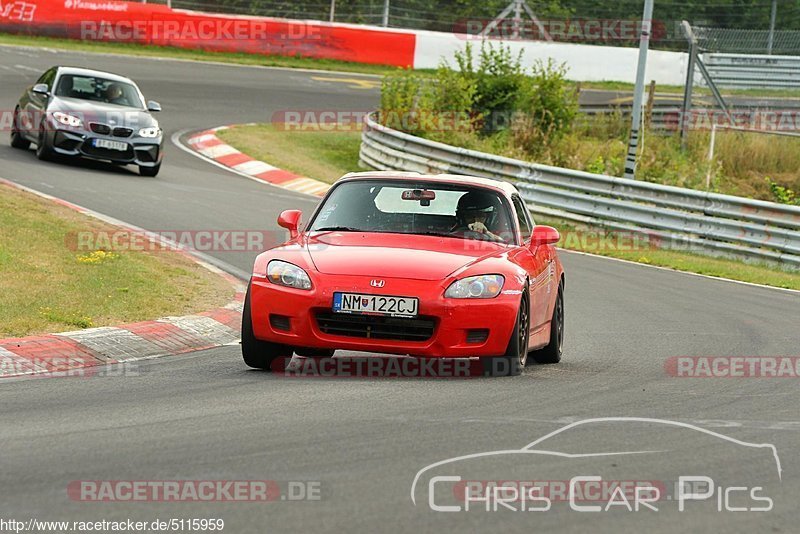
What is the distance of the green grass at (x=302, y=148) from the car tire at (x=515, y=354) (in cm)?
1637

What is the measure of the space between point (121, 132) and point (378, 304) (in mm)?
13891

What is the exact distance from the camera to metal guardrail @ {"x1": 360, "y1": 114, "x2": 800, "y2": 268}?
758 inches

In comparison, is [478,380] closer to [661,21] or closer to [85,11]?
[85,11]

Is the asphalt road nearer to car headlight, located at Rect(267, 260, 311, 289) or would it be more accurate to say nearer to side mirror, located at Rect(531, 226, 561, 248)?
car headlight, located at Rect(267, 260, 311, 289)

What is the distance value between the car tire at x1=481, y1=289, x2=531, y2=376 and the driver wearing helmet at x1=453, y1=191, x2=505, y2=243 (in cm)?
92

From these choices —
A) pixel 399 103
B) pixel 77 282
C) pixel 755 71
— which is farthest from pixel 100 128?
pixel 755 71

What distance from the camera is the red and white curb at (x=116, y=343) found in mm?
8328

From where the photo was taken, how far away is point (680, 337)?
11.4 meters

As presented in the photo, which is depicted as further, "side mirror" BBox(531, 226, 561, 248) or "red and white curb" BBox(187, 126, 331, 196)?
"red and white curb" BBox(187, 126, 331, 196)

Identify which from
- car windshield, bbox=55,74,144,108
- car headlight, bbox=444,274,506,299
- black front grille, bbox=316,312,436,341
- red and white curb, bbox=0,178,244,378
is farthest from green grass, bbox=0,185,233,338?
car windshield, bbox=55,74,144,108

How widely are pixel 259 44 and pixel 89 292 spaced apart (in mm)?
30342

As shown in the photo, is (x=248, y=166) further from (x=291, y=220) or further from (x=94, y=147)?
(x=291, y=220)

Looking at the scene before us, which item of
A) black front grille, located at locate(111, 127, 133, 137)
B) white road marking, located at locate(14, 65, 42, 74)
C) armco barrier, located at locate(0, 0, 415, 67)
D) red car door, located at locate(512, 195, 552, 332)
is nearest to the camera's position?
red car door, located at locate(512, 195, 552, 332)

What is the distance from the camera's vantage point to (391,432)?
6301 mm
